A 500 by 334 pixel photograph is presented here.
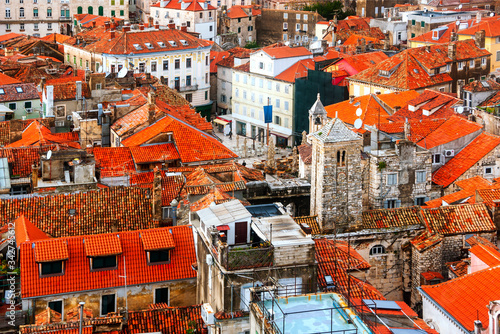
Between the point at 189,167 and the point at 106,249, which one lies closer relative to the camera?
the point at 106,249

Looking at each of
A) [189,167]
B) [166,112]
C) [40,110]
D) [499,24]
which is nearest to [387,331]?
[189,167]

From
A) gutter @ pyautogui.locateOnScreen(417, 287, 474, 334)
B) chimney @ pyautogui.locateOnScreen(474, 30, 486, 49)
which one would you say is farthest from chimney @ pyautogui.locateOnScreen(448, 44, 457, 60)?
gutter @ pyautogui.locateOnScreen(417, 287, 474, 334)

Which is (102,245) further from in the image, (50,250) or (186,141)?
(186,141)

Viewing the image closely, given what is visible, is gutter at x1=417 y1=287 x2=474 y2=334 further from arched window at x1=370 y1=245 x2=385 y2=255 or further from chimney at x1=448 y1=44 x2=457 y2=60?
chimney at x1=448 y1=44 x2=457 y2=60

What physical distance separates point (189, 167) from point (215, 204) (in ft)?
73.4

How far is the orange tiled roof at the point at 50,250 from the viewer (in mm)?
41156

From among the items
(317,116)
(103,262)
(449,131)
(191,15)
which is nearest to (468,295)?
(103,262)

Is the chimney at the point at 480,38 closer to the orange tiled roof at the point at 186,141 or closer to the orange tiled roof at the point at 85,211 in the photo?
the orange tiled roof at the point at 186,141

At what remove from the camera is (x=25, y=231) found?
44.8 metres

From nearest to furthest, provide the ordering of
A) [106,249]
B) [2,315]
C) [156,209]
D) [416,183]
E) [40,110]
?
1. [2,315]
2. [106,249]
3. [156,209]
4. [416,183]
5. [40,110]

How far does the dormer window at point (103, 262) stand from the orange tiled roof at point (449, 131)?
28836mm

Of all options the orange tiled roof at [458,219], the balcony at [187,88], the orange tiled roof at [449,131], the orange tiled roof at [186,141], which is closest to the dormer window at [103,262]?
the orange tiled roof at [458,219]

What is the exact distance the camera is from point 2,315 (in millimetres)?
39719

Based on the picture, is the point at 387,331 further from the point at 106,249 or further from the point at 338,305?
the point at 106,249
